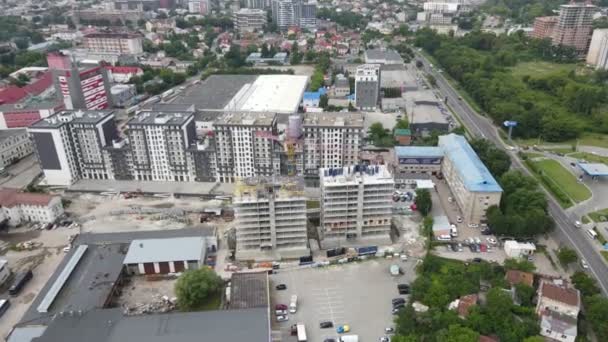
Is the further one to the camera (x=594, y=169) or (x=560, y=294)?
(x=594, y=169)

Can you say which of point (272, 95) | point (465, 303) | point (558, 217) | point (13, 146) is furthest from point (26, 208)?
point (558, 217)

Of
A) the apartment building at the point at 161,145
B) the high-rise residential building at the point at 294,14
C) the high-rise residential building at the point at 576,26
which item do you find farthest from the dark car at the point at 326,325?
the high-rise residential building at the point at 294,14

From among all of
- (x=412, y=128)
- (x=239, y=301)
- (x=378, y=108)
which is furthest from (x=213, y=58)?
(x=239, y=301)

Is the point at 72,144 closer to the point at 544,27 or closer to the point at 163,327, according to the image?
the point at 163,327

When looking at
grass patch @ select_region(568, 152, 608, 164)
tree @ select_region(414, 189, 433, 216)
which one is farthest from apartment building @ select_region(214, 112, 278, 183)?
grass patch @ select_region(568, 152, 608, 164)

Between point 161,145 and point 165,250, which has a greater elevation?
point 161,145

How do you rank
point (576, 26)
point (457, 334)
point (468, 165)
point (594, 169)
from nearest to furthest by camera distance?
1. point (457, 334)
2. point (468, 165)
3. point (594, 169)
4. point (576, 26)

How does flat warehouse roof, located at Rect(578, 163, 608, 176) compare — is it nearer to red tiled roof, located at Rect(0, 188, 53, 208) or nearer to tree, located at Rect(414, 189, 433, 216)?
tree, located at Rect(414, 189, 433, 216)
